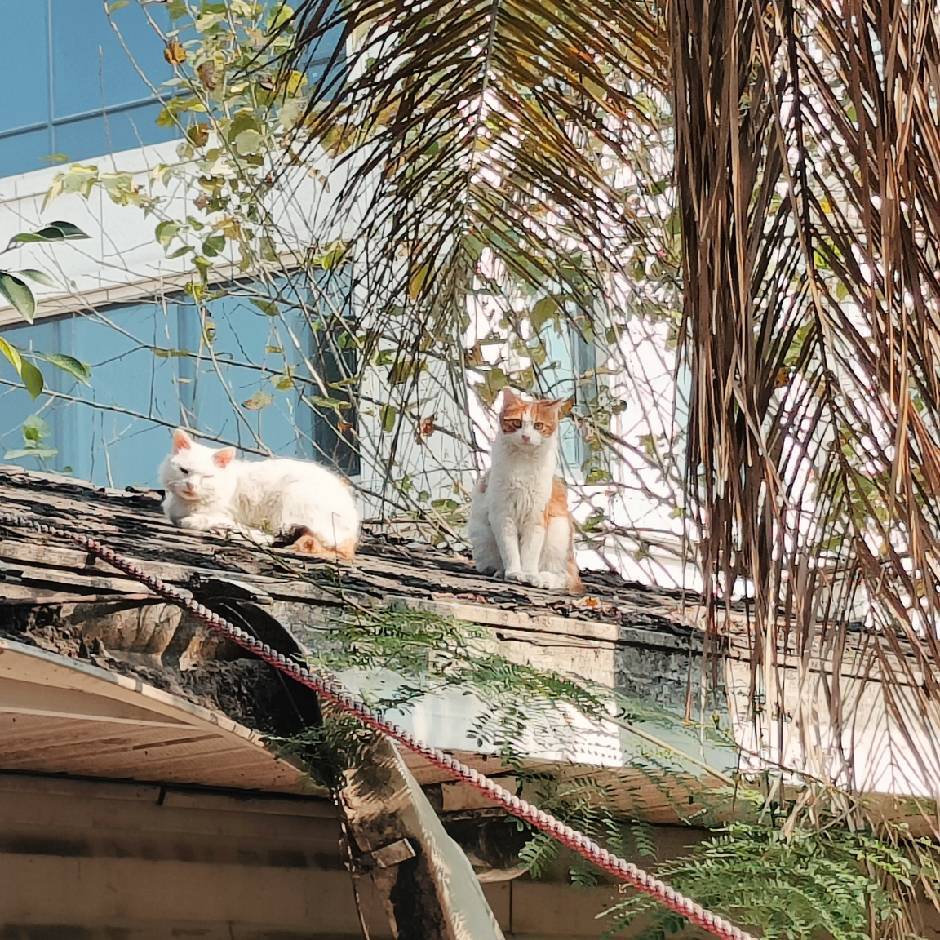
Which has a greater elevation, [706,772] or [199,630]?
[199,630]

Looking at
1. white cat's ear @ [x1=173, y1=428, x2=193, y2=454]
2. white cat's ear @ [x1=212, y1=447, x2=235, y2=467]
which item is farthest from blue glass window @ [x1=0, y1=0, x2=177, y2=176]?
white cat's ear @ [x1=212, y1=447, x2=235, y2=467]

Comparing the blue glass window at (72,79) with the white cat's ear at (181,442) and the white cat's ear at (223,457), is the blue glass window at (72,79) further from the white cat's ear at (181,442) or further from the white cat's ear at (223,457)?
the white cat's ear at (223,457)

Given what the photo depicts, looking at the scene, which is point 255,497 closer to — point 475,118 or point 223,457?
point 223,457

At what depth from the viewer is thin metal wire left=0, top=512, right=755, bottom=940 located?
1.78m

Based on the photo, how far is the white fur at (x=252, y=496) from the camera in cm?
388

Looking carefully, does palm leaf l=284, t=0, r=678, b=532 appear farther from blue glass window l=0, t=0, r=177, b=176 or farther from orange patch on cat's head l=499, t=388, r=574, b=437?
blue glass window l=0, t=0, r=177, b=176

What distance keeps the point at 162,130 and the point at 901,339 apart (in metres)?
7.44

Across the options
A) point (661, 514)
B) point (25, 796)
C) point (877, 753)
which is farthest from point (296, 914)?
point (661, 514)

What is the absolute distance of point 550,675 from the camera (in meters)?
2.86

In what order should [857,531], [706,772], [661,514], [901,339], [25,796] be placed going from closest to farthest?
[901,339], [857,531], [25,796], [706,772], [661,514]

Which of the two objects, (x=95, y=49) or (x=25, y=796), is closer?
(x=25, y=796)

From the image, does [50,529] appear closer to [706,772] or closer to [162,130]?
[706,772]

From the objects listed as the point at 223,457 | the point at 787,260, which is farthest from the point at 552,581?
the point at 787,260

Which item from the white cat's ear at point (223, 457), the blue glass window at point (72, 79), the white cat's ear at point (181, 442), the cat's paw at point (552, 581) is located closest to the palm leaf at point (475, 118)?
the cat's paw at point (552, 581)
